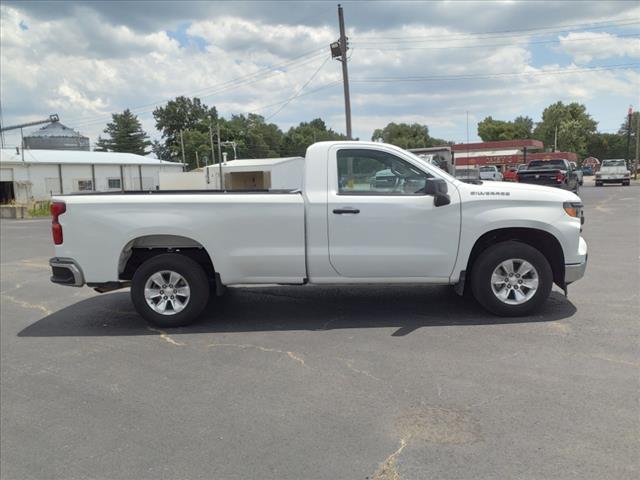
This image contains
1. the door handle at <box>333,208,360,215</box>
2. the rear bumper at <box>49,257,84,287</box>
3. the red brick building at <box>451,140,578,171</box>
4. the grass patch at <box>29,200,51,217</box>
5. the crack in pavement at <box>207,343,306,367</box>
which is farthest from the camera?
the red brick building at <box>451,140,578,171</box>

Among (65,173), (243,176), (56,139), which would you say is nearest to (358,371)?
(65,173)

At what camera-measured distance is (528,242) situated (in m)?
6.29

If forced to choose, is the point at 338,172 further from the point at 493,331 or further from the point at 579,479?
the point at 579,479

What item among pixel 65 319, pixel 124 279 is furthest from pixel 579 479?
pixel 65 319

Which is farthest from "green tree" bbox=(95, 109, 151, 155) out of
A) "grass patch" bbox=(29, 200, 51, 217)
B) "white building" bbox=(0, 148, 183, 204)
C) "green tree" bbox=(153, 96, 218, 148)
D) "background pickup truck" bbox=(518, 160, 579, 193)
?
"background pickup truck" bbox=(518, 160, 579, 193)

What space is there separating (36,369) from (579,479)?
459cm

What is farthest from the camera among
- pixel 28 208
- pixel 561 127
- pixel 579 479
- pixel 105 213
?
pixel 561 127

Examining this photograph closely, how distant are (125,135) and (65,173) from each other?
2110 inches

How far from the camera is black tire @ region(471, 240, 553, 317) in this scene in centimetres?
601

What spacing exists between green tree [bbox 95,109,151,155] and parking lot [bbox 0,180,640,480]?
320ft

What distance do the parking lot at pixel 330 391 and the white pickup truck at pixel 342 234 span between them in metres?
0.49

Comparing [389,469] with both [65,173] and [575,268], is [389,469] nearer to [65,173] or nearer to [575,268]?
[575,268]

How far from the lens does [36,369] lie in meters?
5.20

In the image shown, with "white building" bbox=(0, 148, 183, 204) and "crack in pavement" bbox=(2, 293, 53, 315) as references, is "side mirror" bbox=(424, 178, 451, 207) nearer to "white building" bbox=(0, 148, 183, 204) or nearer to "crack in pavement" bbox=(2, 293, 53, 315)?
"crack in pavement" bbox=(2, 293, 53, 315)
